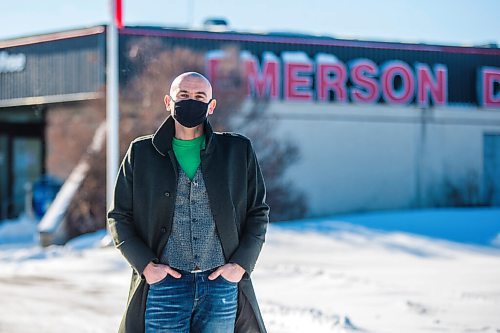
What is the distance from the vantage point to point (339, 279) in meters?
10.2

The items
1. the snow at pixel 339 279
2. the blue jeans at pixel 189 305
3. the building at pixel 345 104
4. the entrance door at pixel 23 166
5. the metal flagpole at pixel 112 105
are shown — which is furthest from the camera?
the entrance door at pixel 23 166

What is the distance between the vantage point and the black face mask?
357 centimetres

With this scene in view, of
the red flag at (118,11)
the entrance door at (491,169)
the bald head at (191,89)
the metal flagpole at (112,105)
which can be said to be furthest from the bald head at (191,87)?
the entrance door at (491,169)

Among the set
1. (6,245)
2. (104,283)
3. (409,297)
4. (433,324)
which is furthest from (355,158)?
(433,324)

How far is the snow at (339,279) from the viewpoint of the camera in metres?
7.69

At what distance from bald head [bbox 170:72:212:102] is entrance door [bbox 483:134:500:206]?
22.3 m

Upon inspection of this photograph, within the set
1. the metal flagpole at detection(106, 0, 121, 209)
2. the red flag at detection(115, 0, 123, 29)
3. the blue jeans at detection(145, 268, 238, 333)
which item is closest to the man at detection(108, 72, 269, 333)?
the blue jeans at detection(145, 268, 238, 333)

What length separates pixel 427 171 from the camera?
24156 millimetres

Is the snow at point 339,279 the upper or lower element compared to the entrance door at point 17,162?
lower

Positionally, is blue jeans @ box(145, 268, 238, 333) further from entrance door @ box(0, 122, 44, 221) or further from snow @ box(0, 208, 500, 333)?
entrance door @ box(0, 122, 44, 221)

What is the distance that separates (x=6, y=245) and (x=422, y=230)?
10044mm

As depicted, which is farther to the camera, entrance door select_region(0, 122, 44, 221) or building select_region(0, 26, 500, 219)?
entrance door select_region(0, 122, 44, 221)

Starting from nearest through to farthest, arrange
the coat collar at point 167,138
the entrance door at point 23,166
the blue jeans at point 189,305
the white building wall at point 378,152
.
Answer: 1. the blue jeans at point 189,305
2. the coat collar at point 167,138
3. the white building wall at point 378,152
4. the entrance door at point 23,166

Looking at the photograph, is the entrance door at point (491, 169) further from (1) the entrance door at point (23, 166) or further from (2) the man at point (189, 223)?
(2) the man at point (189, 223)
